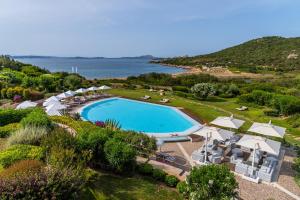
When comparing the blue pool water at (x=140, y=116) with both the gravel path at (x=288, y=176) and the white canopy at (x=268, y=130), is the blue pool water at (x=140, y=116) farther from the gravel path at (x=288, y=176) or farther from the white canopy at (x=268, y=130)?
the gravel path at (x=288, y=176)

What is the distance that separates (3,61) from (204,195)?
5362 centimetres

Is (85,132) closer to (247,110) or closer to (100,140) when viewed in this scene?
(100,140)

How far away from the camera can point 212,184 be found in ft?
29.4

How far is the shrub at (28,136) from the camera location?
13.0m

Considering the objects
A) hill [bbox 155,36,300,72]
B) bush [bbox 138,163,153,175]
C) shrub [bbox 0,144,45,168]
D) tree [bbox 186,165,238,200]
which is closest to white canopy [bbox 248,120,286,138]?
tree [bbox 186,165,238,200]

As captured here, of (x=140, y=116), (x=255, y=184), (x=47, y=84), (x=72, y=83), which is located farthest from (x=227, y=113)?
(x=47, y=84)

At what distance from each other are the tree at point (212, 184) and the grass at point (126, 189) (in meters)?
1.62

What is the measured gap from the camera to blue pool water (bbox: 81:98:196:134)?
2255 centimetres

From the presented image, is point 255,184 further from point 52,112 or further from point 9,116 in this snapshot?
point 9,116

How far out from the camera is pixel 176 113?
26797mm

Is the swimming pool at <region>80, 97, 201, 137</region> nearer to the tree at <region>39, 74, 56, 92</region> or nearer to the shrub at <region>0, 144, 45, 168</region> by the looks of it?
the tree at <region>39, 74, 56, 92</region>

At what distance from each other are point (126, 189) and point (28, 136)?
575cm

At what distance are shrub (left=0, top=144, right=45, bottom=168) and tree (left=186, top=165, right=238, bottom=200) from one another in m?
6.10

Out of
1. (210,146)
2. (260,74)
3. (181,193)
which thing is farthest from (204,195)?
(260,74)
